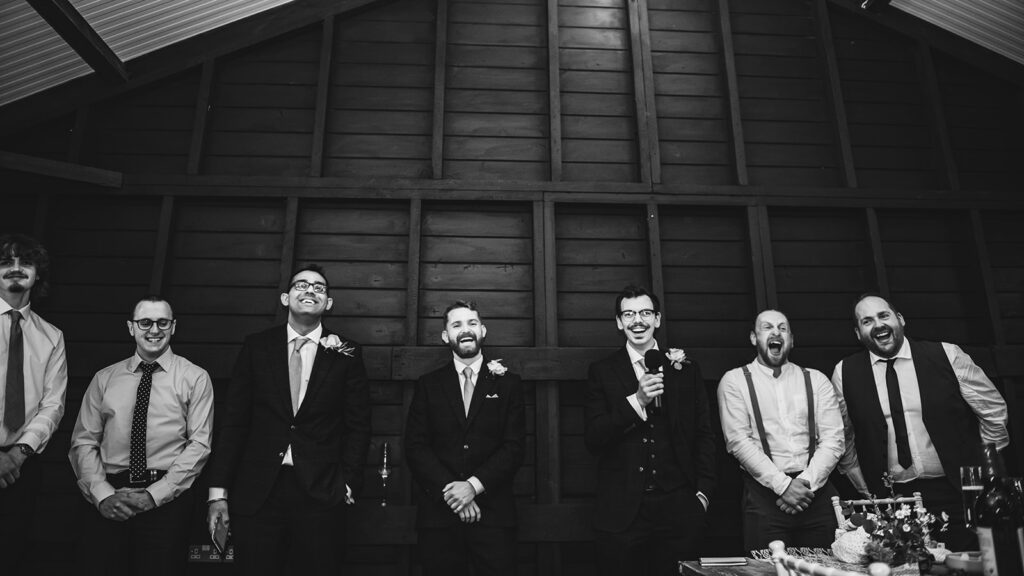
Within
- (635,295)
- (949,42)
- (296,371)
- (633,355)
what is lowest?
(296,371)

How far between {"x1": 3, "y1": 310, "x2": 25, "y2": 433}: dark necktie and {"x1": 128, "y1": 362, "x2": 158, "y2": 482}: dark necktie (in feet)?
1.75

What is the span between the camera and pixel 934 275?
5125 millimetres

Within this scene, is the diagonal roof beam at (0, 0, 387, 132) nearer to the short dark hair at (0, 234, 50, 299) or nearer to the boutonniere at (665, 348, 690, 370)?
the short dark hair at (0, 234, 50, 299)

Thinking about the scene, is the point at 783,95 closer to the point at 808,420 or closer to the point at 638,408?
the point at 808,420

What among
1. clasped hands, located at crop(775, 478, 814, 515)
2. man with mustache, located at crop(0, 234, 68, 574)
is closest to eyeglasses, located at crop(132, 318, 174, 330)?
man with mustache, located at crop(0, 234, 68, 574)

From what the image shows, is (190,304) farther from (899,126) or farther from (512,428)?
(899,126)

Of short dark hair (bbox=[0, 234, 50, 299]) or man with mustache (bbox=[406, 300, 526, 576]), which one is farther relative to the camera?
short dark hair (bbox=[0, 234, 50, 299])

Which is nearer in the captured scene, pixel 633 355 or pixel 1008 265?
pixel 633 355

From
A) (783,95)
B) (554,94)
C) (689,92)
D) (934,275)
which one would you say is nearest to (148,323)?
(554,94)

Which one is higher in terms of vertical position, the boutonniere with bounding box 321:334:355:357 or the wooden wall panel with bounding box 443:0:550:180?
the wooden wall panel with bounding box 443:0:550:180

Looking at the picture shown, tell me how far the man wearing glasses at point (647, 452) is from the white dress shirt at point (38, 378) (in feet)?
9.65

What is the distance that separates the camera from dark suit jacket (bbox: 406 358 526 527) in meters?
3.63

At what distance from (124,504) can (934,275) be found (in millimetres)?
5663

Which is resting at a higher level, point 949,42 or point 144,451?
point 949,42
